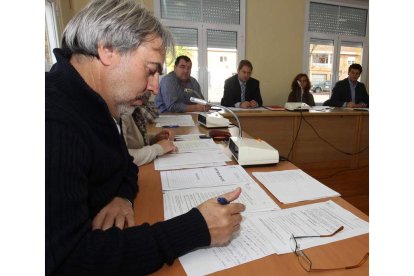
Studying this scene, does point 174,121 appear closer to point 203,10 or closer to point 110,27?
point 110,27

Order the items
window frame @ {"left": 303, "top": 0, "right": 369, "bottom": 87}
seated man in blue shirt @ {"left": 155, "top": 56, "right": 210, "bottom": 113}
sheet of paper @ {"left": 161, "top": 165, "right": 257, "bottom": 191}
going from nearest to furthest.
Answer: sheet of paper @ {"left": 161, "top": 165, "right": 257, "bottom": 191} → seated man in blue shirt @ {"left": 155, "top": 56, "right": 210, "bottom": 113} → window frame @ {"left": 303, "top": 0, "right": 369, "bottom": 87}

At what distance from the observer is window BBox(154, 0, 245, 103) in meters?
4.30

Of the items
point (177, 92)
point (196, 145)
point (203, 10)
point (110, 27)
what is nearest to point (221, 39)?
point (203, 10)

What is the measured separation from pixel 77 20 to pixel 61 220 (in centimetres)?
55

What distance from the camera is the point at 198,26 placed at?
174 inches

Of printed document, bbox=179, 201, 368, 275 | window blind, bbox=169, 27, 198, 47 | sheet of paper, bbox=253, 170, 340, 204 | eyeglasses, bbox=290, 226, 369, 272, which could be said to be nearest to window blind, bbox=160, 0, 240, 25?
window blind, bbox=169, 27, 198, 47

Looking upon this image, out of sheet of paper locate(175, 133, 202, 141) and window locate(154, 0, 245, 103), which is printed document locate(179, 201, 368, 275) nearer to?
sheet of paper locate(175, 133, 202, 141)

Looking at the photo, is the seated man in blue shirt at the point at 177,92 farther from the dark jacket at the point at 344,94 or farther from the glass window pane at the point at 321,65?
the glass window pane at the point at 321,65

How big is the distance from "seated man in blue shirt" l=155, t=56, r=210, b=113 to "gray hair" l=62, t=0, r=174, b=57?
2234 mm

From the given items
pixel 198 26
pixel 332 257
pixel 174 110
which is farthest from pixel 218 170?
pixel 198 26

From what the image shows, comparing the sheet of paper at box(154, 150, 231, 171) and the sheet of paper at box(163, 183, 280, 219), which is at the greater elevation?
the sheet of paper at box(154, 150, 231, 171)

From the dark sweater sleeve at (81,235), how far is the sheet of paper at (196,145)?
0.83 m

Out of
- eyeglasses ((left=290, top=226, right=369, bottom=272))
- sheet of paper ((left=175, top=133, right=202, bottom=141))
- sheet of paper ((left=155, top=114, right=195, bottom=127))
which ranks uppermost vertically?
sheet of paper ((left=155, top=114, right=195, bottom=127))

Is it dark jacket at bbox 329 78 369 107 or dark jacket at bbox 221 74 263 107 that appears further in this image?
dark jacket at bbox 329 78 369 107
